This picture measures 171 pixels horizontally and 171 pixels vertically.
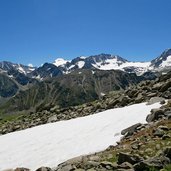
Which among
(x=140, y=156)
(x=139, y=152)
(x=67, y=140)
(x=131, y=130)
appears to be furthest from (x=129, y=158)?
(x=67, y=140)

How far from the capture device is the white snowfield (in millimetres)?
29280

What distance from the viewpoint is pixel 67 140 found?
34.0 metres

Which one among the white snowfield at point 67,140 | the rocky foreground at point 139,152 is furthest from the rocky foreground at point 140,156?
the white snowfield at point 67,140

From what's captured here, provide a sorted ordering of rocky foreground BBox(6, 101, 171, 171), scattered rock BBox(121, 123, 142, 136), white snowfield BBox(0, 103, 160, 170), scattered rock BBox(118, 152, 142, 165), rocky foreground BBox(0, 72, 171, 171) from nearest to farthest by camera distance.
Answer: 1. rocky foreground BBox(6, 101, 171, 171)
2. rocky foreground BBox(0, 72, 171, 171)
3. scattered rock BBox(118, 152, 142, 165)
4. scattered rock BBox(121, 123, 142, 136)
5. white snowfield BBox(0, 103, 160, 170)

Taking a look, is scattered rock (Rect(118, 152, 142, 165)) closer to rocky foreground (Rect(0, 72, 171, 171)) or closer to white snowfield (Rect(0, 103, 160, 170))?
rocky foreground (Rect(0, 72, 171, 171))

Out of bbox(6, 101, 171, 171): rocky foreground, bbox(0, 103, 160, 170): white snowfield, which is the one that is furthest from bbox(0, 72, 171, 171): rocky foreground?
bbox(0, 103, 160, 170): white snowfield

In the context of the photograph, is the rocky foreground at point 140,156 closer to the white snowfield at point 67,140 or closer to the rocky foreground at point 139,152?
the rocky foreground at point 139,152

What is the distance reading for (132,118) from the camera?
3522cm

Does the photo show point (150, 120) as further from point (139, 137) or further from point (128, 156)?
point (128, 156)

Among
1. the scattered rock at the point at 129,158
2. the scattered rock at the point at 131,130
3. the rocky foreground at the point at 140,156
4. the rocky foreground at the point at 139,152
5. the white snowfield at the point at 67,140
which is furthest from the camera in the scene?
the white snowfield at the point at 67,140

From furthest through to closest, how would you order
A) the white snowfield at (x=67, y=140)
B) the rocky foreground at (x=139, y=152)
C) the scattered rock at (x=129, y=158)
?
1. the white snowfield at (x=67, y=140)
2. the scattered rock at (x=129, y=158)
3. the rocky foreground at (x=139, y=152)

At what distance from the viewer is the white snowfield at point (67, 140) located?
29280mm

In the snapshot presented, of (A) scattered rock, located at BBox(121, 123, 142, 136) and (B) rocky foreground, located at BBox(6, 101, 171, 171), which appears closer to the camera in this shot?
(B) rocky foreground, located at BBox(6, 101, 171, 171)

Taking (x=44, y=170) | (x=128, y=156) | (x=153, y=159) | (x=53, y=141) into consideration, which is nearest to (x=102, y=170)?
(x=128, y=156)
